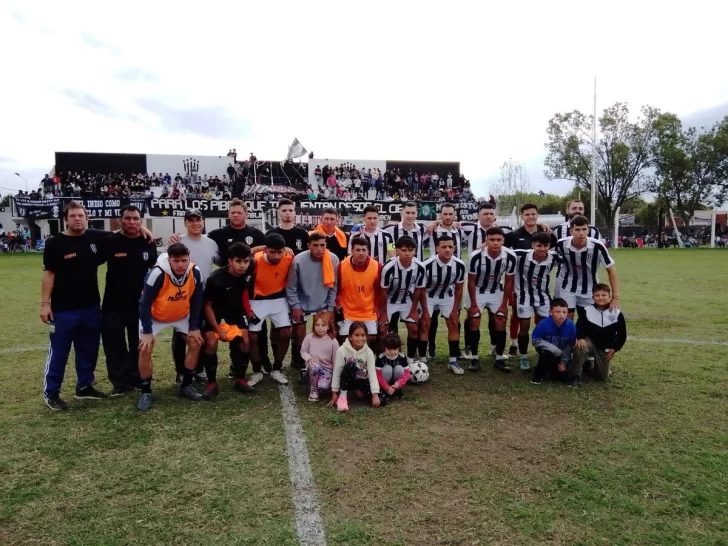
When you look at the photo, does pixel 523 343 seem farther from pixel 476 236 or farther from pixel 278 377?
pixel 278 377

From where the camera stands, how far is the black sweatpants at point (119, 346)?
5.33 meters

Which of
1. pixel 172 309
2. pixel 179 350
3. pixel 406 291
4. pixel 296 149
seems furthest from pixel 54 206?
pixel 406 291

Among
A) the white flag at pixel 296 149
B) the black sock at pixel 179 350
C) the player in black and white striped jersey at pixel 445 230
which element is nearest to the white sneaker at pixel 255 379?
→ the black sock at pixel 179 350

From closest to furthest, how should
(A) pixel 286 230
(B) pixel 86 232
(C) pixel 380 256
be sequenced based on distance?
(B) pixel 86 232 < (A) pixel 286 230 < (C) pixel 380 256

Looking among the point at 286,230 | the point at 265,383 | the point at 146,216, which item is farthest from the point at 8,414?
the point at 146,216

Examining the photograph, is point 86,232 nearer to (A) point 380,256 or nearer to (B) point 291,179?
(A) point 380,256

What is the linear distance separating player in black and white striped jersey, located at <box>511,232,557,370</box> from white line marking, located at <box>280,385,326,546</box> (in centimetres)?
316

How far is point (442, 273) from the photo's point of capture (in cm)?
614

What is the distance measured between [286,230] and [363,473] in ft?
12.5

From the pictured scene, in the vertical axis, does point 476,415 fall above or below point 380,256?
below

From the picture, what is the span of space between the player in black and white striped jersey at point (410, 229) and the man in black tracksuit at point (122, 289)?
11.0 feet

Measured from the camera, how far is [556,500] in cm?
326

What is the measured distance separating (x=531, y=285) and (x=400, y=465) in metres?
3.44

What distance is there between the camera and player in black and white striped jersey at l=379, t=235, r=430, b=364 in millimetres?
5910
